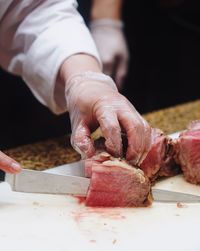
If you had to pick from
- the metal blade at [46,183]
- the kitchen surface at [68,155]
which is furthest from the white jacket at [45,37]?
the metal blade at [46,183]

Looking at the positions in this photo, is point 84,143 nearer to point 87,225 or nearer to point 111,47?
point 87,225

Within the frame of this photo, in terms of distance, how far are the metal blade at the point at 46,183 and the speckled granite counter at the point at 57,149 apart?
198mm

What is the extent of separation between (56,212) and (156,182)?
0.81 feet

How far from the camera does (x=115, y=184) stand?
107 centimetres

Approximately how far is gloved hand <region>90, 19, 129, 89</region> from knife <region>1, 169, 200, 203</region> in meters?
0.88

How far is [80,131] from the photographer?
1120 mm

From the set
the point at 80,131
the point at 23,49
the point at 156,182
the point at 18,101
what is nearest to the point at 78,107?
the point at 80,131

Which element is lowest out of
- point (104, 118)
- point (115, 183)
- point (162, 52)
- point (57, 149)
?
point (162, 52)

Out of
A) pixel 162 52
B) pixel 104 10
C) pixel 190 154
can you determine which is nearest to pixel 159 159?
pixel 190 154

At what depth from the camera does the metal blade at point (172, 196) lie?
3.59ft

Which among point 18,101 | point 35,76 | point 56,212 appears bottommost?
point 18,101

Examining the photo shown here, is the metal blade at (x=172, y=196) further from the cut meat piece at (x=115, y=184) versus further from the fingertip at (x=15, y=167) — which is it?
the fingertip at (x=15, y=167)

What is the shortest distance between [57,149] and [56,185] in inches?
12.3

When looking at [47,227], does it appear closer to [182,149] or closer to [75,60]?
[182,149]
